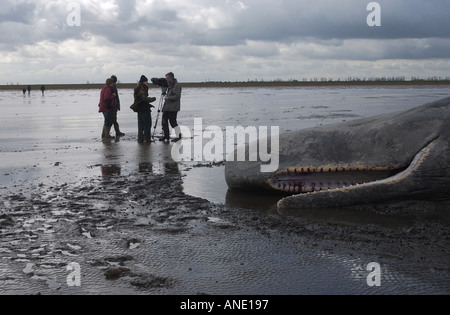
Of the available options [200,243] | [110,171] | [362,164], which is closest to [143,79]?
[110,171]

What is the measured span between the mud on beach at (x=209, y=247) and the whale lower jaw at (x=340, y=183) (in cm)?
18

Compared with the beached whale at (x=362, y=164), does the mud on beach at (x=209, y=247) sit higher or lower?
lower

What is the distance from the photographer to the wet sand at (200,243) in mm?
4340

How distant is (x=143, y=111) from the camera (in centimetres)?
1541

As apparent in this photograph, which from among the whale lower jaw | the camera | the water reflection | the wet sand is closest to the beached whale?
the whale lower jaw

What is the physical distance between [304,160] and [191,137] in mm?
9224

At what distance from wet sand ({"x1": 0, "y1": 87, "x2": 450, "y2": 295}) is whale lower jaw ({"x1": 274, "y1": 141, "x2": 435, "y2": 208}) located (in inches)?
6.3

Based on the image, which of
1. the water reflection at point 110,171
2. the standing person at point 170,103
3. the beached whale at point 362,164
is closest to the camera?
the beached whale at point 362,164

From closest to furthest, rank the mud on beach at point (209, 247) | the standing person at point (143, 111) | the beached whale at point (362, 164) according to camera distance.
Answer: the mud on beach at point (209, 247) < the beached whale at point (362, 164) < the standing person at point (143, 111)

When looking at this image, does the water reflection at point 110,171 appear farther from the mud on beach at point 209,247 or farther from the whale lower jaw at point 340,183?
the whale lower jaw at point 340,183

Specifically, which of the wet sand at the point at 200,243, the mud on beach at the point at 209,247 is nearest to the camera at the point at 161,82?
the wet sand at the point at 200,243

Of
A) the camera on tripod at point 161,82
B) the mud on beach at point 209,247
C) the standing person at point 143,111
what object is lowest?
the mud on beach at point 209,247

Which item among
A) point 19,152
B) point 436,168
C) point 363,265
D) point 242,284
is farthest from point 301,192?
point 19,152
